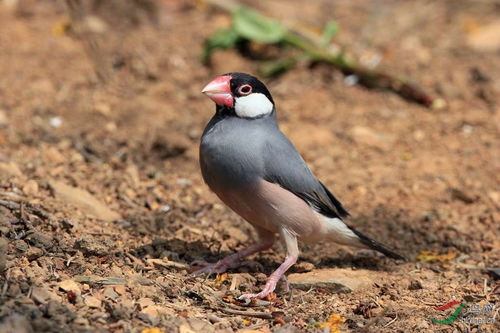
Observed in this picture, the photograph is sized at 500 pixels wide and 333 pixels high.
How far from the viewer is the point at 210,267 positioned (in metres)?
5.40

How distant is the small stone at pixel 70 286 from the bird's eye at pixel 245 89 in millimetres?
1860

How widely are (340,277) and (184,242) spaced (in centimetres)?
135

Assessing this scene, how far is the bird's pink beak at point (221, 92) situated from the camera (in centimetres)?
530

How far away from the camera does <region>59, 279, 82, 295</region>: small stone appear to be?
14.2 ft

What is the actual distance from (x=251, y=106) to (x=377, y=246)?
4.90 feet

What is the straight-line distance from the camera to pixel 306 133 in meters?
8.02

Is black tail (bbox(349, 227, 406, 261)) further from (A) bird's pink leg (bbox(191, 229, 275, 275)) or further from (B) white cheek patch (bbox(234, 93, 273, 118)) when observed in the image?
(B) white cheek patch (bbox(234, 93, 273, 118))

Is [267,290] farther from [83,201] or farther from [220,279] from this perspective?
[83,201]

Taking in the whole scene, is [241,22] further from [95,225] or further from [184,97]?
[95,225]

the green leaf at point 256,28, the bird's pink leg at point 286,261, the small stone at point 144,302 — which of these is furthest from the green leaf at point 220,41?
the small stone at point 144,302

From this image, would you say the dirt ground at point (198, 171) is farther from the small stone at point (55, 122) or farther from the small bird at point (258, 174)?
the small bird at point (258, 174)

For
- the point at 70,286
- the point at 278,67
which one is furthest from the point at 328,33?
the point at 70,286

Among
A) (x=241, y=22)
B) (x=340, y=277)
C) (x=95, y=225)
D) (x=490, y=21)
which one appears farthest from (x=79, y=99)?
(x=490, y=21)

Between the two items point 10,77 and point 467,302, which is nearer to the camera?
point 467,302
